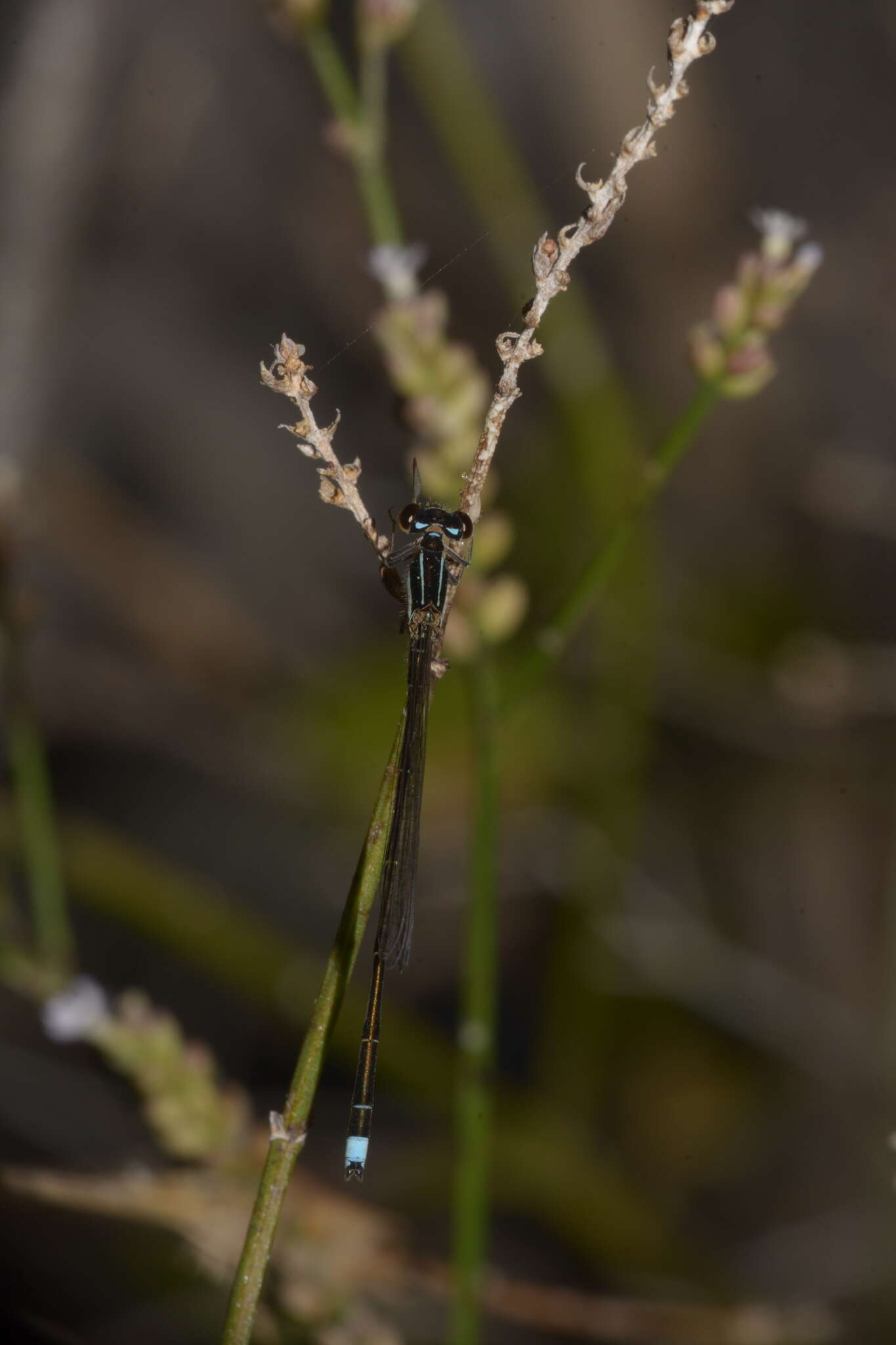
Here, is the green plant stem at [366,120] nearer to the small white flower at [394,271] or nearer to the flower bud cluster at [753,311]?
the small white flower at [394,271]

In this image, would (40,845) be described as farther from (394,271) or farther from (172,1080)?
(394,271)

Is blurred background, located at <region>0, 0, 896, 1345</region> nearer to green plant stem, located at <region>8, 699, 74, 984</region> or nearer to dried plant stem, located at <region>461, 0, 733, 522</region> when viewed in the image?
green plant stem, located at <region>8, 699, 74, 984</region>

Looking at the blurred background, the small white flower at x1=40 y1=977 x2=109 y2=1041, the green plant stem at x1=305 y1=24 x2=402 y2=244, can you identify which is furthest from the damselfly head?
the blurred background

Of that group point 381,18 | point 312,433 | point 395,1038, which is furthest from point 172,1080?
point 381,18

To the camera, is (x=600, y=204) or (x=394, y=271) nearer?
(x=600, y=204)

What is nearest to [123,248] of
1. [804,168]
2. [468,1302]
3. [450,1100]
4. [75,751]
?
[75,751]
